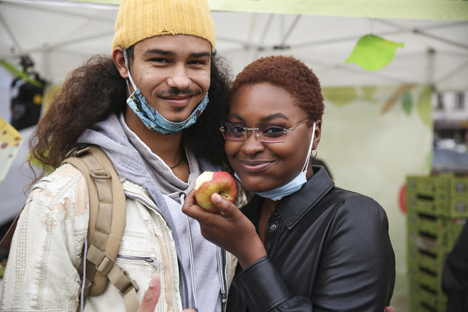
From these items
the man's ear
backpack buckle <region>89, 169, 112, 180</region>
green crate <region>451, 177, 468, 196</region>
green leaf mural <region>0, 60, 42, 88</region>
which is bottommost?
green crate <region>451, 177, 468, 196</region>

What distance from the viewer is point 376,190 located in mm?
5867

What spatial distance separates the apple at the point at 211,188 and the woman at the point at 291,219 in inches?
1.4

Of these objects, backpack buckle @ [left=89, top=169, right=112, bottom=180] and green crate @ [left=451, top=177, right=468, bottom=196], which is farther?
green crate @ [left=451, top=177, right=468, bottom=196]

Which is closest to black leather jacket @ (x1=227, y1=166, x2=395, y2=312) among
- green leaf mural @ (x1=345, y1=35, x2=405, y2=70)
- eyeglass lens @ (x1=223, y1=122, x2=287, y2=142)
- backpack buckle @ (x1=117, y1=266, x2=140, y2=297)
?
eyeglass lens @ (x1=223, y1=122, x2=287, y2=142)

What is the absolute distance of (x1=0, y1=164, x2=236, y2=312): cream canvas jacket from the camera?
138cm

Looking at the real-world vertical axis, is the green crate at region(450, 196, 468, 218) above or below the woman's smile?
below

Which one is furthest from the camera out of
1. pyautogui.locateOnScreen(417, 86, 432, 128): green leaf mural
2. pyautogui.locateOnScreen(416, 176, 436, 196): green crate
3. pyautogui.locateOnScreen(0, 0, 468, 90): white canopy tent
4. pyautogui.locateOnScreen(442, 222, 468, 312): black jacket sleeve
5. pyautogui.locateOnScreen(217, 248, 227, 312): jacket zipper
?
pyautogui.locateOnScreen(417, 86, 432, 128): green leaf mural

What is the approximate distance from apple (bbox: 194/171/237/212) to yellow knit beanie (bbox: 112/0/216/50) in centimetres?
68

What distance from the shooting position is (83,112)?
1.83 metres

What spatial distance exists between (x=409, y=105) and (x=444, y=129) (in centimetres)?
1544

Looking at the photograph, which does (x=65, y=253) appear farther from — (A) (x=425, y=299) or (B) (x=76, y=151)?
(A) (x=425, y=299)

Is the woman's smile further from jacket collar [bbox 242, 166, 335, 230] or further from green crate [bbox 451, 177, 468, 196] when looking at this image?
green crate [bbox 451, 177, 468, 196]

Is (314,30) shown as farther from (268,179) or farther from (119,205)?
(119,205)

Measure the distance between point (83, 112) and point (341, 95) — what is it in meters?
4.72
